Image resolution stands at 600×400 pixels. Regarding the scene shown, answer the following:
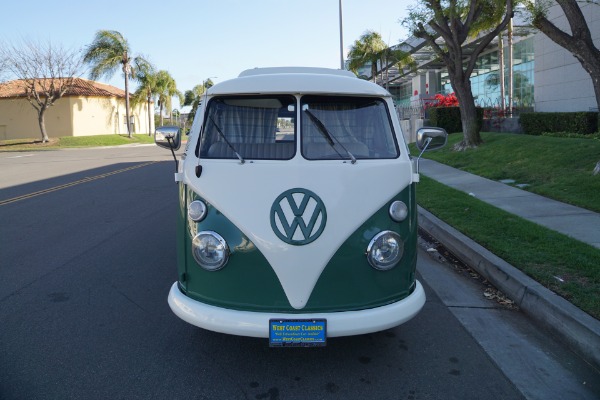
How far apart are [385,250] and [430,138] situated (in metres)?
1.44

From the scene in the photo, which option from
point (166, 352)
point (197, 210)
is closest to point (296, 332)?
point (197, 210)

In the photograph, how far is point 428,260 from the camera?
6855 millimetres

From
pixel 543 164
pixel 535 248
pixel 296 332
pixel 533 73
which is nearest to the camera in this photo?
pixel 296 332

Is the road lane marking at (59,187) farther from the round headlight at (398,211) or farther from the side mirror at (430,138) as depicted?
the round headlight at (398,211)

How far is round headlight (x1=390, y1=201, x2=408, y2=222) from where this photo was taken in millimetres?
3783

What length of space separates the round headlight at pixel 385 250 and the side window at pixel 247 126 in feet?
3.46

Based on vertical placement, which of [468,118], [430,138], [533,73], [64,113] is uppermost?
[64,113]

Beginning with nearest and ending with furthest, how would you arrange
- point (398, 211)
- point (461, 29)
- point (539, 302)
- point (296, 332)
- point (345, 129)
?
point (296, 332), point (398, 211), point (345, 129), point (539, 302), point (461, 29)

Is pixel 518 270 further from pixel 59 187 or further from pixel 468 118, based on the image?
pixel 468 118

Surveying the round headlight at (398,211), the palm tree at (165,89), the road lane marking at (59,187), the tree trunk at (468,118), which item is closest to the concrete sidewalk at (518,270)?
the round headlight at (398,211)

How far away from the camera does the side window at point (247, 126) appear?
4.15 metres

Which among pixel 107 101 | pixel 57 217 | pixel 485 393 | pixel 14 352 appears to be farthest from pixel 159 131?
pixel 107 101

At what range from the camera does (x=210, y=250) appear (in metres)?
3.68

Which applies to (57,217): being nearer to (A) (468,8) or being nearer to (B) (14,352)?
(B) (14,352)
